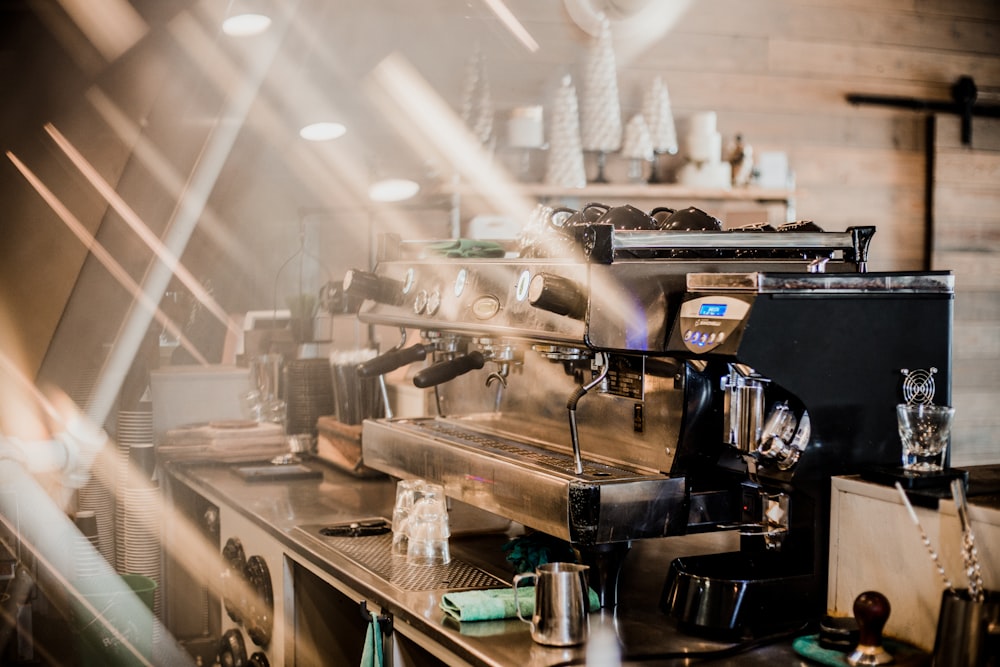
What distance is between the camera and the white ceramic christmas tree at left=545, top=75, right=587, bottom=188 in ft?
14.0

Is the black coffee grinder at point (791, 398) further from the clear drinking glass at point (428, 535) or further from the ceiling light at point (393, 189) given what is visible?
the ceiling light at point (393, 189)

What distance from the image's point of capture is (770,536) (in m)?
1.69

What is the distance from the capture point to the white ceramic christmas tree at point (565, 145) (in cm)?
426

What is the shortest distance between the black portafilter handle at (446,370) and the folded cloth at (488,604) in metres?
0.51

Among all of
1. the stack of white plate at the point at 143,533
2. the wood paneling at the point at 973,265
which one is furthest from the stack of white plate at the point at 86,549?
the wood paneling at the point at 973,265

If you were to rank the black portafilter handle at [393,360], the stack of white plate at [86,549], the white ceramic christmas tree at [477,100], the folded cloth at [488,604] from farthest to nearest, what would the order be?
1. the white ceramic christmas tree at [477,100]
2. the stack of white plate at [86,549]
3. the black portafilter handle at [393,360]
4. the folded cloth at [488,604]

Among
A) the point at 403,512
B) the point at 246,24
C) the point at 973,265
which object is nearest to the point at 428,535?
the point at 403,512

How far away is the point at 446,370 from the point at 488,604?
593 mm

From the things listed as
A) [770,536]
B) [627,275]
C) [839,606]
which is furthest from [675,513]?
[627,275]

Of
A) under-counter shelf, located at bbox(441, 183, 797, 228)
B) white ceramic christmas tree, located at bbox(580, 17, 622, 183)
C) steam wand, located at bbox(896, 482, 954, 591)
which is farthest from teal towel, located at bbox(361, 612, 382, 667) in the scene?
white ceramic christmas tree, located at bbox(580, 17, 622, 183)

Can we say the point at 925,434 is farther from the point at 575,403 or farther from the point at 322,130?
the point at 322,130

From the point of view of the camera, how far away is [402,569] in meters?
2.09

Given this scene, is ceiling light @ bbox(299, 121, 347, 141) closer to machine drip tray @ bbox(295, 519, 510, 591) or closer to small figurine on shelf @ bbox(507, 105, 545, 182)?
small figurine on shelf @ bbox(507, 105, 545, 182)

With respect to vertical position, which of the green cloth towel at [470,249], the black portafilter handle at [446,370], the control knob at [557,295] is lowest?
the black portafilter handle at [446,370]
